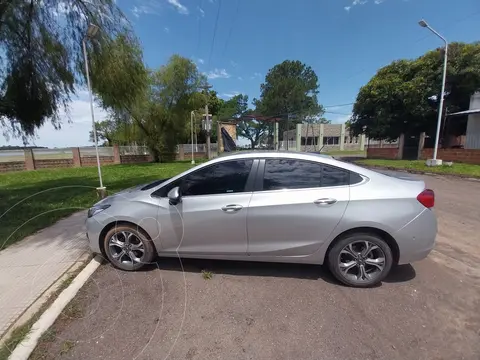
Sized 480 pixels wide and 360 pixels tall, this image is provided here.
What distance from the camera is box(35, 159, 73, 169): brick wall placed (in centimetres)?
2180

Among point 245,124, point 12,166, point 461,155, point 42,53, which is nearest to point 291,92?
point 245,124

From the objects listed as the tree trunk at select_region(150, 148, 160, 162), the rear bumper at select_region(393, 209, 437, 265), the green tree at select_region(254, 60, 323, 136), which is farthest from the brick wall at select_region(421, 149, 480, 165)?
the green tree at select_region(254, 60, 323, 136)

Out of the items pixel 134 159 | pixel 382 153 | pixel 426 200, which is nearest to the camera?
pixel 426 200

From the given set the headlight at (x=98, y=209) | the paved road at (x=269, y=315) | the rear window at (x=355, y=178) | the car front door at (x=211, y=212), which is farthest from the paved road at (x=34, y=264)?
the rear window at (x=355, y=178)

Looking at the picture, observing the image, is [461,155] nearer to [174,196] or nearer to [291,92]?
[174,196]

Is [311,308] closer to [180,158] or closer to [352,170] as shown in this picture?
[352,170]

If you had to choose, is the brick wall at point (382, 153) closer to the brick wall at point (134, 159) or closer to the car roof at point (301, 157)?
the brick wall at point (134, 159)

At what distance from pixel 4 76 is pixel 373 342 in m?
11.9

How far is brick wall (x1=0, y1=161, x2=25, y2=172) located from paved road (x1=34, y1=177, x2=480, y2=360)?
23.8m

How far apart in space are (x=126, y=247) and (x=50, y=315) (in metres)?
1.10

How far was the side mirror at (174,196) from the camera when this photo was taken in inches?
124

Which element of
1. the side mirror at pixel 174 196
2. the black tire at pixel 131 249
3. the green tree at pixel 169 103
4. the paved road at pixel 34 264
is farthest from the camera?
the green tree at pixel 169 103

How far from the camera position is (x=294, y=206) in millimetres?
3021

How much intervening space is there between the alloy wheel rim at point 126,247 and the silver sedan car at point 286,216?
0.08 feet
